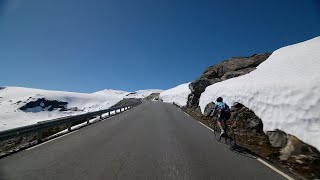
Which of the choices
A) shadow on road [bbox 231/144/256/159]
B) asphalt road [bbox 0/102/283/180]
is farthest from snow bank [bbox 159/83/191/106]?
asphalt road [bbox 0/102/283/180]

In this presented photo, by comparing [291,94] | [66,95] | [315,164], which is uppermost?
[66,95]

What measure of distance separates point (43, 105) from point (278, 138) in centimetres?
14734

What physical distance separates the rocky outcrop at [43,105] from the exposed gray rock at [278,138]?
135 metres

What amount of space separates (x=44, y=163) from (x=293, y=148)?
7585mm

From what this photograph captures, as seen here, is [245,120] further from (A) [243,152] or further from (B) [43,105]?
(B) [43,105]

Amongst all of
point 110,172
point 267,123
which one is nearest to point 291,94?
point 267,123

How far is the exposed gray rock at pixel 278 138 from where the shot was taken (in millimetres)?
10255

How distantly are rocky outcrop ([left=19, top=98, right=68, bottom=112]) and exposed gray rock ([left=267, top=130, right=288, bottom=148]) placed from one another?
13491 cm

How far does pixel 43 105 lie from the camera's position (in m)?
143

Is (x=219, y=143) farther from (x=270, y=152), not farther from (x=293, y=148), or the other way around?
(x=293, y=148)

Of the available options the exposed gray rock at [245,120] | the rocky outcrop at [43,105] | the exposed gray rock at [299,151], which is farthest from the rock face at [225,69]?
the rocky outcrop at [43,105]

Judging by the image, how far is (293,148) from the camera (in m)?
8.97

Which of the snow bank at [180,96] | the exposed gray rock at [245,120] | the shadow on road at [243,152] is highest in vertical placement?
the snow bank at [180,96]

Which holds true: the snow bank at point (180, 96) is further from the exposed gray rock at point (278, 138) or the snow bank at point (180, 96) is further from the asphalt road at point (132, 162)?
the asphalt road at point (132, 162)
